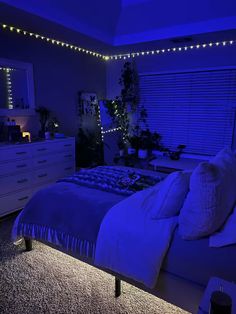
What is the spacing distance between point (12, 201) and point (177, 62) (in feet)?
11.1

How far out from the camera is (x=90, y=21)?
3432 millimetres

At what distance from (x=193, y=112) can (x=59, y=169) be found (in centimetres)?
244

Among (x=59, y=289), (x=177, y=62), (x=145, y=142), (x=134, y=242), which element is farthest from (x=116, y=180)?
(x=177, y=62)

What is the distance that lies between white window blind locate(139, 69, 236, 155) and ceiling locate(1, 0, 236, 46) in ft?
2.84

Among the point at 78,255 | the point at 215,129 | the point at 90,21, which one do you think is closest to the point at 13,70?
the point at 90,21

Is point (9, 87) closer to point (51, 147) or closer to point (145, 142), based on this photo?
point (51, 147)

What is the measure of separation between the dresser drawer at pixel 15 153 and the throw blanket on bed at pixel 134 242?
1.70 meters

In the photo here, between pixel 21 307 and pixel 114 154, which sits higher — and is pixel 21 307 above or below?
below

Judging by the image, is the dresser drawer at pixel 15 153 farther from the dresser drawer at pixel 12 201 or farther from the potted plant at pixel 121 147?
the potted plant at pixel 121 147

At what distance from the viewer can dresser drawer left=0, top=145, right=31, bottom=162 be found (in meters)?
2.84

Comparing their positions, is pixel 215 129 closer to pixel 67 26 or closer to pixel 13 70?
pixel 67 26

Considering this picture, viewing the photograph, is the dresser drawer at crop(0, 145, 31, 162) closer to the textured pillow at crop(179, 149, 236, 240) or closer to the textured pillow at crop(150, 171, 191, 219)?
the textured pillow at crop(150, 171, 191, 219)

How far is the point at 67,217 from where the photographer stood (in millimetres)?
1886

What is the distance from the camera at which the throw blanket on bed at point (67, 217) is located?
5.82 ft
